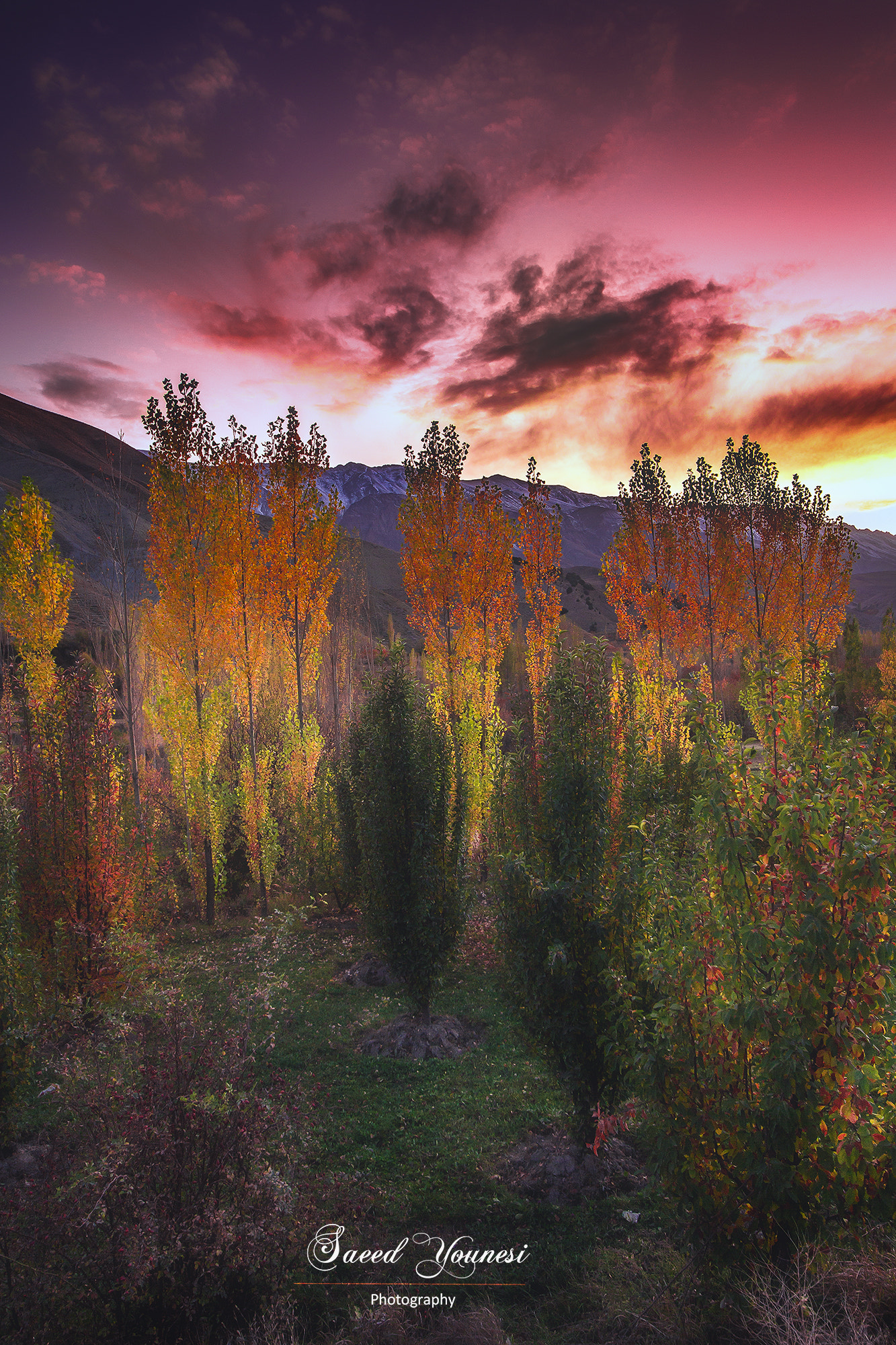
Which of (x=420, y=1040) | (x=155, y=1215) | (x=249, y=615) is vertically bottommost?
(x=420, y=1040)

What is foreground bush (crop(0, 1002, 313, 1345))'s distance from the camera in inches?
165

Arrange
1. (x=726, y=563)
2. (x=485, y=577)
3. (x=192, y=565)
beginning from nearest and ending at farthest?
(x=192, y=565) < (x=485, y=577) < (x=726, y=563)

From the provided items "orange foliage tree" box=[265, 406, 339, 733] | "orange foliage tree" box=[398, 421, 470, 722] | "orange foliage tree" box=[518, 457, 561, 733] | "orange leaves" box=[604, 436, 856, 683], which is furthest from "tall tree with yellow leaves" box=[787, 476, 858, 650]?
"orange foliage tree" box=[265, 406, 339, 733]

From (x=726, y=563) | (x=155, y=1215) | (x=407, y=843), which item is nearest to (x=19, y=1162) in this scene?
(x=155, y=1215)

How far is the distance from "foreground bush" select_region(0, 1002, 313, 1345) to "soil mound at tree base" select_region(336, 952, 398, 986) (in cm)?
940

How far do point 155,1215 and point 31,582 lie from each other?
22.6 m

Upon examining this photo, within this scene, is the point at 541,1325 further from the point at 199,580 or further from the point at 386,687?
the point at 199,580

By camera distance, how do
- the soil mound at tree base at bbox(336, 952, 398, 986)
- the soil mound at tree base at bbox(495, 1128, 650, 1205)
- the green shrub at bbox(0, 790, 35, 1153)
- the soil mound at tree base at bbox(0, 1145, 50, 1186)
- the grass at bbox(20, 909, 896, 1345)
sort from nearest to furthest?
the grass at bbox(20, 909, 896, 1345) < the green shrub at bbox(0, 790, 35, 1153) < the soil mound at tree base at bbox(0, 1145, 50, 1186) < the soil mound at tree base at bbox(495, 1128, 650, 1205) < the soil mound at tree base at bbox(336, 952, 398, 986)

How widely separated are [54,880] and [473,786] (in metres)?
14.0

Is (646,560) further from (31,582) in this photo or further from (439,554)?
(31,582)

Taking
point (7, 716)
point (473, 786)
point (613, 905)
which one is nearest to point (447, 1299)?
point (613, 905)

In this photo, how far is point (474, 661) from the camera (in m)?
23.8

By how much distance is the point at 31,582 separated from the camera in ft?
70.4

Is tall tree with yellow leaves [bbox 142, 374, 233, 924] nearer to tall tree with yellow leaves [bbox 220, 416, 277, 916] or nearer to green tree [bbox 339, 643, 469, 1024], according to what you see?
tall tree with yellow leaves [bbox 220, 416, 277, 916]
